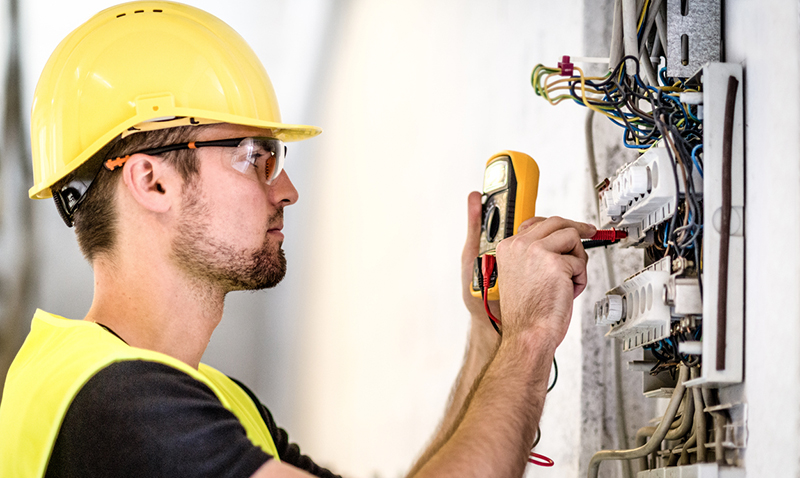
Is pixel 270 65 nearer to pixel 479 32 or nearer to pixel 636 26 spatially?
pixel 479 32

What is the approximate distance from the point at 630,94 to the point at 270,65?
13.1 ft

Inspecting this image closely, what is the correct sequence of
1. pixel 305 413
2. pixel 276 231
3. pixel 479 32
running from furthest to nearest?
1. pixel 305 413
2. pixel 479 32
3. pixel 276 231

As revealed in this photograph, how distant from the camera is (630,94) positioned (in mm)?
1073

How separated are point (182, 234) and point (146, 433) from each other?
44 centimetres

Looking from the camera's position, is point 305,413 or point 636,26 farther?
point 305,413

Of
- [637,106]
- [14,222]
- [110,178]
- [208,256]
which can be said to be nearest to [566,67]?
[637,106]

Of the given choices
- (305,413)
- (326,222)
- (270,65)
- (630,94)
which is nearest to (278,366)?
(305,413)

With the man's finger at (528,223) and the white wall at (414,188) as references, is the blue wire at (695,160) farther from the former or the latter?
the white wall at (414,188)

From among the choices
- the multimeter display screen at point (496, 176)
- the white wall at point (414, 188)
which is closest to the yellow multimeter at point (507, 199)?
the multimeter display screen at point (496, 176)

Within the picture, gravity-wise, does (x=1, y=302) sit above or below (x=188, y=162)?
below

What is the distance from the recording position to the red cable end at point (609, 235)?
1.14 meters

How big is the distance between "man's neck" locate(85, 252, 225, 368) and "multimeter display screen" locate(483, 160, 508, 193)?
565 millimetres

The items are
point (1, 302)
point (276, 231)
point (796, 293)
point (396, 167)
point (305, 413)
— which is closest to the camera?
point (796, 293)

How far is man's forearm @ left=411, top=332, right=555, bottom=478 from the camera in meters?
0.82
